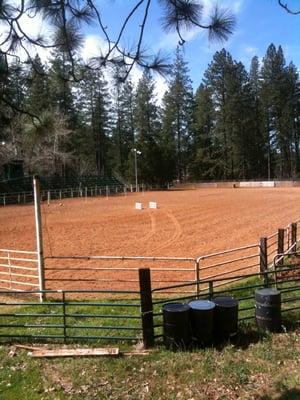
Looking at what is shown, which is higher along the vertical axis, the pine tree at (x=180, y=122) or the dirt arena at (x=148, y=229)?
the pine tree at (x=180, y=122)

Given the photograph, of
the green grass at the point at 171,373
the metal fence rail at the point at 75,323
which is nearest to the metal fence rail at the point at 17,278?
the metal fence rail at the point at 75,323

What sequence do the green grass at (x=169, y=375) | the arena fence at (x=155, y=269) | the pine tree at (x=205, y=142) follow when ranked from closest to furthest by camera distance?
the green grass at (x=169, y=375) → the arena fence at (x=155, y=269) → the pine tree at (x=205, y=142)

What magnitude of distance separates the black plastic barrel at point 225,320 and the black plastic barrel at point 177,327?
0.49 metres

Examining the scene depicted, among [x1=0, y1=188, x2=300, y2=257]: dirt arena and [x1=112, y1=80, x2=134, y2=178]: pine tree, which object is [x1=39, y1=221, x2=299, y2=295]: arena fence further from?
[x1=112, y1=80, x2=134, y2=178]: pine tree

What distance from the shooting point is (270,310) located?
26.1ft

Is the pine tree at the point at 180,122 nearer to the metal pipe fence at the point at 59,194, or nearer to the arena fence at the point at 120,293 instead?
the metal pipe fence at the point at 59,194

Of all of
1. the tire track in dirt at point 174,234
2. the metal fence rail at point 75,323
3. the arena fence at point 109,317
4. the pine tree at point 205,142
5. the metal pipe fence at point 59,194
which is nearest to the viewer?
the arena fence at point 109,317

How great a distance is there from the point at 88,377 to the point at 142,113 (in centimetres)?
7691

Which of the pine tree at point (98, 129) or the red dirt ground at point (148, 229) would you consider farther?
the pine tree at point (98, 129)

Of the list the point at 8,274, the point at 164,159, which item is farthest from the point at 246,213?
the point at 164,159

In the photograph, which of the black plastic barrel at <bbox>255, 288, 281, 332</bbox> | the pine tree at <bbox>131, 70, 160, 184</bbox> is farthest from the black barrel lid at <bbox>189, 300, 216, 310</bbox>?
the pine tree at <bbox>131, 70, 160, 184</bbox>

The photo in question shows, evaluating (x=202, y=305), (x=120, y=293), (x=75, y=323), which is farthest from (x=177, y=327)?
(x=75, y=323)

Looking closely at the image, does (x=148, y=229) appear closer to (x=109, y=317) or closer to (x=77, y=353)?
(x=109, y=317)

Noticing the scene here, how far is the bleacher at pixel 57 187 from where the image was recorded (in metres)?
46.1
